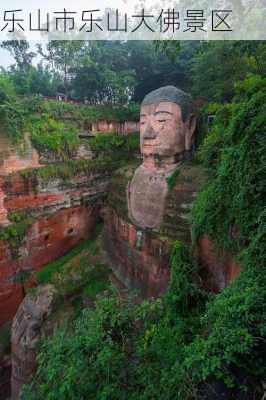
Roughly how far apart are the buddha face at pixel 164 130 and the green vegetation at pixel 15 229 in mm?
5337

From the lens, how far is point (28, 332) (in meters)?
7.88

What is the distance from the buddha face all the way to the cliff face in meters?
4.48

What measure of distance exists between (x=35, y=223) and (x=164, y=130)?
6124 millimetres

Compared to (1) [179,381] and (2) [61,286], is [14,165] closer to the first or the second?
(2) [61,286]

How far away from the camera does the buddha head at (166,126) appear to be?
769cm

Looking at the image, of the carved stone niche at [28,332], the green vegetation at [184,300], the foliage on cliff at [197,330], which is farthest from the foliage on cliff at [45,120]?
the foliage on cliff at [197,330]

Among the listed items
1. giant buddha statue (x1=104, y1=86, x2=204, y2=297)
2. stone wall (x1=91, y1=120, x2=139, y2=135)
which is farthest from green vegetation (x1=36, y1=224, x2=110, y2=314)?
stone wall (x1=91, y1=120, x2=139, y2=135)

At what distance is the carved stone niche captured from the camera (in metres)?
7.64

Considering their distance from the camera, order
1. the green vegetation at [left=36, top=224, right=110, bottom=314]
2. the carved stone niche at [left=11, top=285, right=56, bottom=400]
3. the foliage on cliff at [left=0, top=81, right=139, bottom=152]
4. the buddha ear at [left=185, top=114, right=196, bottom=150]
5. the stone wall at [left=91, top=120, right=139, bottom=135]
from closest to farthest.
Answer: the carved stone niche at [left=11, top=285, right=56, bottom=400], the buddha ear at [left=185, top=114, right=196, bottom=150], the green vegetation at [left=36, top=224, right=110, bottom=314], the foliage on cliff at [left=0, top=81, right=139, bottom=152], the stone wall at [left=91, top=120, right=139, bottom=135]

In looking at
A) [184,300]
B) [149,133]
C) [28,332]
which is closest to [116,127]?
[149,133]

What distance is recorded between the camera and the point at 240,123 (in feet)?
14.8

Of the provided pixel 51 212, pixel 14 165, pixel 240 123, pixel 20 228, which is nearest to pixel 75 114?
pixel 14 165

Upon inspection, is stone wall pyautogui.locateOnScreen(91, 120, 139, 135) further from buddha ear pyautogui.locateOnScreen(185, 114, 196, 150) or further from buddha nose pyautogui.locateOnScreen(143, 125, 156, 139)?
buddha ear pyautogui.locateOnScreen(185, 114, 196, 150)

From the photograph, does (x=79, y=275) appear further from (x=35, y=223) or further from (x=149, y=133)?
(x=149, y=133)
